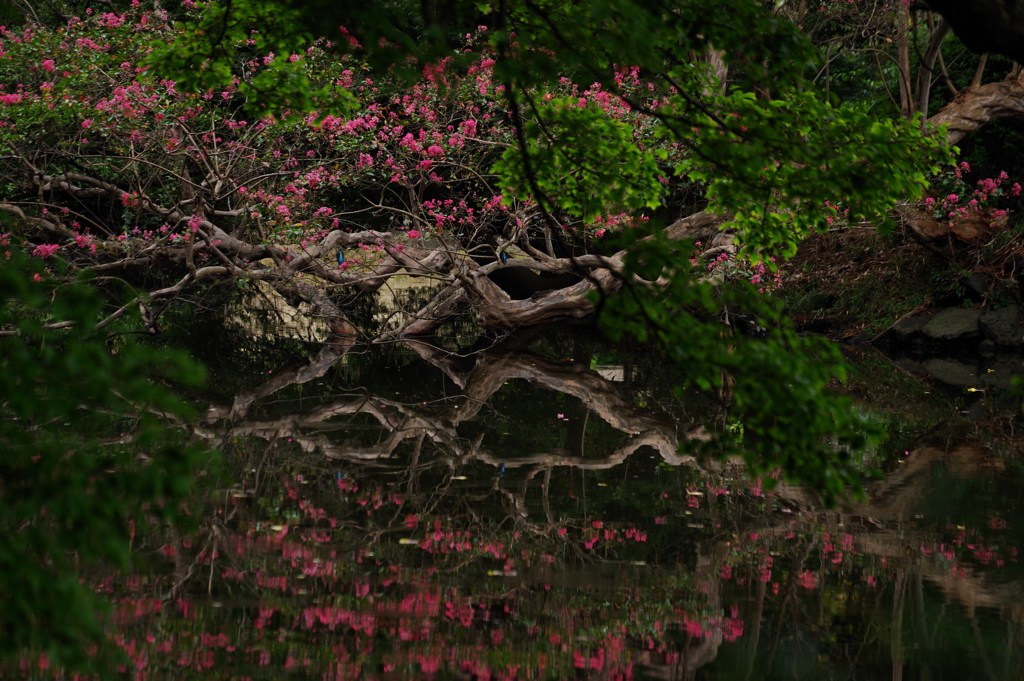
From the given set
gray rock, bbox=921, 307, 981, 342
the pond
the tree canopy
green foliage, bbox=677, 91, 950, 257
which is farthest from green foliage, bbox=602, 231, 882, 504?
gray rock, bbox=921, 307, 981, 342

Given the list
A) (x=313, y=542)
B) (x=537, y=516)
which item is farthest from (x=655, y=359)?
(x=313, y=542)

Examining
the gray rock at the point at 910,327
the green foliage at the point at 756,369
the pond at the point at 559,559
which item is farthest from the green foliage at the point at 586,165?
the gray rock at the point at 910,327

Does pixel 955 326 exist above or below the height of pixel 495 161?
above

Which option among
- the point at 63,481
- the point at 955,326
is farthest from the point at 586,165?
the point at 955,326

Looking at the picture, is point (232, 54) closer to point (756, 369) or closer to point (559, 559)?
point (559, 559)

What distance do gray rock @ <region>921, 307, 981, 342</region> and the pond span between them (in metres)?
6.94

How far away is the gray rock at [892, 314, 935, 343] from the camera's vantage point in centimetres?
1650

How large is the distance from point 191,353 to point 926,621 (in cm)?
1141

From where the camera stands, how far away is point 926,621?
4.30m

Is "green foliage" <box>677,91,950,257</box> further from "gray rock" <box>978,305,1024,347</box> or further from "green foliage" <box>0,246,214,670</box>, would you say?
"gray rock" <box>978,305,1024,347</box>

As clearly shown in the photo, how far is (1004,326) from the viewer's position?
49.9 ft

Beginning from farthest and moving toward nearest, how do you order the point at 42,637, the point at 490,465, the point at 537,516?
the point at 490,465, the point at 537,516, the point at 42,637

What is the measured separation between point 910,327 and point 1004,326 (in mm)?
1677

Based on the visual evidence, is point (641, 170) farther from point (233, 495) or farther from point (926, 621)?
point (233, 495)
